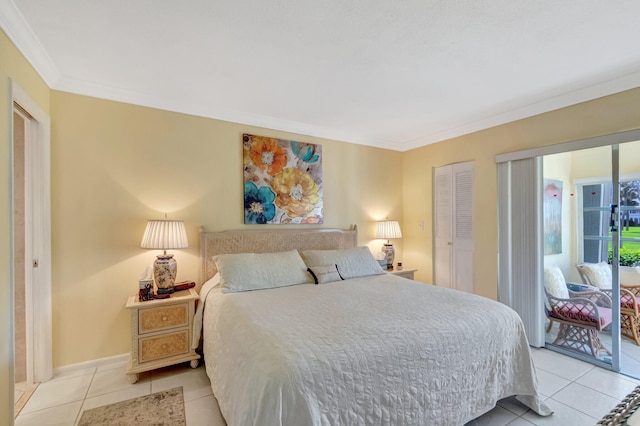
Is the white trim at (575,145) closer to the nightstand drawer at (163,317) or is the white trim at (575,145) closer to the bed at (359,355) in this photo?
the bed at (359,355)

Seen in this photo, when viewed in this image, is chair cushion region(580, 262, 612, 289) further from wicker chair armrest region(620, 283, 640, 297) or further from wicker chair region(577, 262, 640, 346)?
wicker chair armrest region(620, 283, 640, 297)

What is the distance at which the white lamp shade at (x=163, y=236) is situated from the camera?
249cm

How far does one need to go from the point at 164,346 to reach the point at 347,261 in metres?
1.83

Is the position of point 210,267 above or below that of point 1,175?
below

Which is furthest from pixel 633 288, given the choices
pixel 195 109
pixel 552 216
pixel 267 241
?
pixel 195 109

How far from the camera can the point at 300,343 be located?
57.6 inches

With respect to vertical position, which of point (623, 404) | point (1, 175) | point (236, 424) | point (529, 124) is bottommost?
point (236, 424)

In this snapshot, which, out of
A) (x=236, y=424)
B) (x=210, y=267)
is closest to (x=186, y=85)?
(x=210, y=267)

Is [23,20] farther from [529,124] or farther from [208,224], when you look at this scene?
[529,124]

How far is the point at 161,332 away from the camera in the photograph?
95.4 inches

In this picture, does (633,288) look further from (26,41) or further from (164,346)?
(26,41)

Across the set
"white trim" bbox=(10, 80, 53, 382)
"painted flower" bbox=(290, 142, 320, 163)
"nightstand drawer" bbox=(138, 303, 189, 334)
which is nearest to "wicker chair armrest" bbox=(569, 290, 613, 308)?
"painted flower" bbox=(290, 142, 320, 163)

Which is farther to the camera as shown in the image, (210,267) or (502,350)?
(210,267)

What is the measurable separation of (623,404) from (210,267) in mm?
2921
